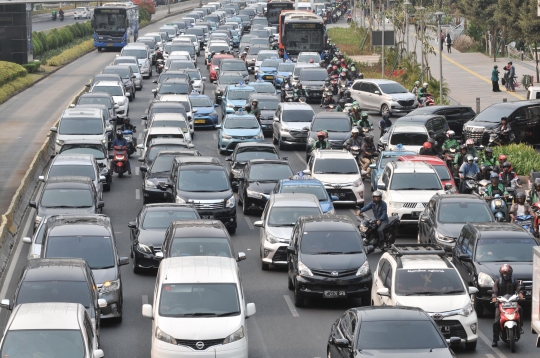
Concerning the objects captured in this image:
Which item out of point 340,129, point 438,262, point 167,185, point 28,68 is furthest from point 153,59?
point 438,262

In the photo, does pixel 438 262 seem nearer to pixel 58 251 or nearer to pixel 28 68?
pixel 58 251

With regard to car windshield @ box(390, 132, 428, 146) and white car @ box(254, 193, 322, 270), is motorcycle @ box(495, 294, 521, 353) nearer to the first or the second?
white car @ box(254, 193, 322, 270)

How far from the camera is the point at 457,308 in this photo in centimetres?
1956

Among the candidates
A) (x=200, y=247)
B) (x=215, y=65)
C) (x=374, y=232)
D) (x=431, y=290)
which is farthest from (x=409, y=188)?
(x=215, y=65)

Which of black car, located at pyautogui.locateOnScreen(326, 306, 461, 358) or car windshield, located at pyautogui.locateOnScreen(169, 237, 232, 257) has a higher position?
black car, located at pyautogui.locateOnScreen(326, 306, 461, 358)

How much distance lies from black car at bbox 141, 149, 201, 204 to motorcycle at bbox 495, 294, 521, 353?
1461 cm

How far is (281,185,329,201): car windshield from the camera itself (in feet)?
97.1

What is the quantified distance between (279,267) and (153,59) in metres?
47.7

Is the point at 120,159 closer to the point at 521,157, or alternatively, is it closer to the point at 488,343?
the point at 521,157

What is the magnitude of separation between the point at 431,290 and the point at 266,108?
27.5m

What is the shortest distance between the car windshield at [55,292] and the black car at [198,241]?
3879 mm

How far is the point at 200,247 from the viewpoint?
23094 mm

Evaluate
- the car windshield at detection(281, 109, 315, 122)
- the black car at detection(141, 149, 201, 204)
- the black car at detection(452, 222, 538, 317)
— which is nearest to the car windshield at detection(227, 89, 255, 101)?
the car windshield at detection(281, 109, 315, 122)

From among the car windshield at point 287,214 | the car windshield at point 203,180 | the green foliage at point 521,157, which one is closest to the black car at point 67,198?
the car windshield at point 203,180
